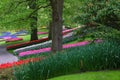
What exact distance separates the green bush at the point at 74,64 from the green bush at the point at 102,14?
0.74m

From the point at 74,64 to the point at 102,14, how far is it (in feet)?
5.76

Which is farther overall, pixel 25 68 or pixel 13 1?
pixel 13 1

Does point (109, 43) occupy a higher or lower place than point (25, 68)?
higher

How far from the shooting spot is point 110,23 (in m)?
9.13

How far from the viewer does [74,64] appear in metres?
9.09

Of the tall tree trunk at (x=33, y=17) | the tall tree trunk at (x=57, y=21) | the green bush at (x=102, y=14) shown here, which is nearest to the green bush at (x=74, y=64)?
the green bush at (x=102, y=14)

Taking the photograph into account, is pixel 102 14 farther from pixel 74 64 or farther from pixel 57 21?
pixel 57 21

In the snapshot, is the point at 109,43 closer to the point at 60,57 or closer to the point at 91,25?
the point at 91,25

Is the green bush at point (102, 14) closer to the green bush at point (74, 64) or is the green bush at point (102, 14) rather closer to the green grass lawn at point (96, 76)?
the green bush at point (74, 64)

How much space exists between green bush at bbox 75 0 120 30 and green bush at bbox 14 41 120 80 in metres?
0.74

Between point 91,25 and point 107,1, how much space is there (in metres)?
1.00

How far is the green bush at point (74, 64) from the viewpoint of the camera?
870 centimetres

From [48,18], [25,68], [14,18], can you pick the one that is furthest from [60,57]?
[48,18]

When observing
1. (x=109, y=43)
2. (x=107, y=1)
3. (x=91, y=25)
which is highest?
(x=107, y=1)
